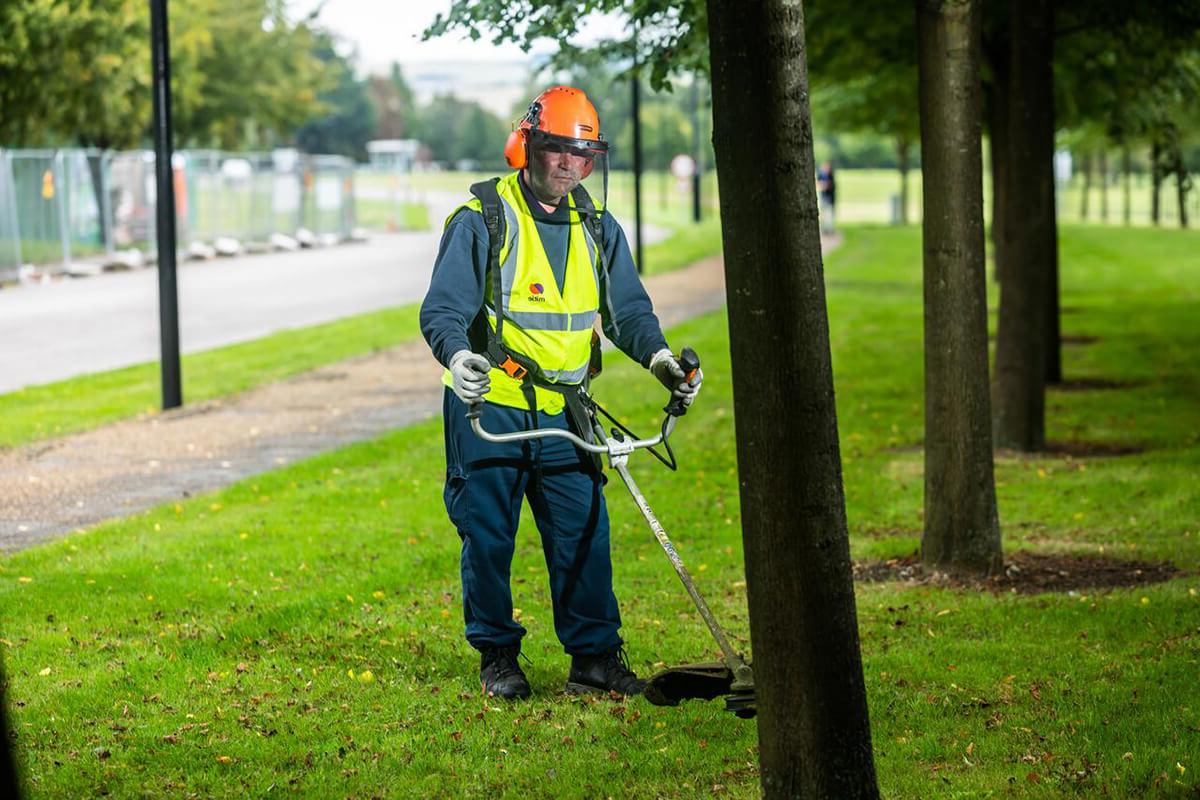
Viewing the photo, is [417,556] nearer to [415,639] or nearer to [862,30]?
[415,639]

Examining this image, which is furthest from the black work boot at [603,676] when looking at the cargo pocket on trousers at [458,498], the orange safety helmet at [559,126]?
the orange safety helmet at [559,126]

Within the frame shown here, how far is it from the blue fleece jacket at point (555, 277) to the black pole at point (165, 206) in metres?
8.62

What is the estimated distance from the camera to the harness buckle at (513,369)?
18.5 feet

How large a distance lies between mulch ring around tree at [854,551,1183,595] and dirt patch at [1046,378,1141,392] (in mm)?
7189

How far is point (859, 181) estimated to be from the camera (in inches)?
4707

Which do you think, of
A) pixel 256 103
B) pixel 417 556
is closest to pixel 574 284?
pixel 417 556

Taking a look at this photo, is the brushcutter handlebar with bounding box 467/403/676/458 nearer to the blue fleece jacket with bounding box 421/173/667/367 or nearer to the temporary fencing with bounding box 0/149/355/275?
the blue fleece jacket with bounding box 421/173/667/367

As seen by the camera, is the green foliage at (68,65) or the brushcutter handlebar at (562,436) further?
the green foliage at (68,65)

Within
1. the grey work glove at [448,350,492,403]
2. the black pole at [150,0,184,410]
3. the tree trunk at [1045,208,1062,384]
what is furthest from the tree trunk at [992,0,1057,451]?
the grey work glove at [448,350,492,403]

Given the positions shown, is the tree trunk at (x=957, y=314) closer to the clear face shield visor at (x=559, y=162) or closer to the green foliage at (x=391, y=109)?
the clear face shield visor at (x=559, y=162)

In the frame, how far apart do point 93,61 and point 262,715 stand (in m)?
30.6

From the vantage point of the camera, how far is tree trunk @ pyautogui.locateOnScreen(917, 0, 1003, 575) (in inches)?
317

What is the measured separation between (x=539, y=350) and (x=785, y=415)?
1.50 meters

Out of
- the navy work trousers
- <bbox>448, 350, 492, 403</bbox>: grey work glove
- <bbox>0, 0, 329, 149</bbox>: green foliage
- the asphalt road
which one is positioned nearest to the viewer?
<bbox>448, 350, 492, 403</bbox>: grey work glove
